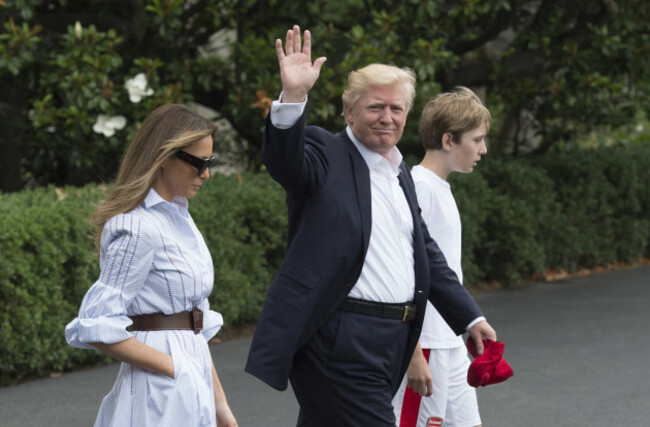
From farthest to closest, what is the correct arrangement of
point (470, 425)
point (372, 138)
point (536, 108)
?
point (536, 108)
point (470, 425)
point (372, 138)

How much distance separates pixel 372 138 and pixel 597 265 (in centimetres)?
1006

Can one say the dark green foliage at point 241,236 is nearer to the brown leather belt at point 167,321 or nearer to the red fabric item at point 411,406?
the red fabric item at point 411,406

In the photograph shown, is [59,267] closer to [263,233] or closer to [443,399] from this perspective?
[263,233]

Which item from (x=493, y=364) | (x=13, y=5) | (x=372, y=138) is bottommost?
(x=493, y=364)

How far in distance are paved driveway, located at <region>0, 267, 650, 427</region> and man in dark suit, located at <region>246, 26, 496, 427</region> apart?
2696 mm

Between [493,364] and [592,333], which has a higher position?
[493,364]

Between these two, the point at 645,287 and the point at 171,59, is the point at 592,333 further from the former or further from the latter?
the point at 171,59

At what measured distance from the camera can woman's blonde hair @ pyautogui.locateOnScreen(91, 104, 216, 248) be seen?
3.06m

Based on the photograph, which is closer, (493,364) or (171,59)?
(493,364)

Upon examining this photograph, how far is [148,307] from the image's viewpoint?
3.03m

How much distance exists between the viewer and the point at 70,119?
9.18 meters

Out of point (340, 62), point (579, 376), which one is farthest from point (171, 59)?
point (579, 376)

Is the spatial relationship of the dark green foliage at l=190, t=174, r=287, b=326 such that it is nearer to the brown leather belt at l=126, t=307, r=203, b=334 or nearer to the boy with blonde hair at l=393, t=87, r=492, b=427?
the boy with blonde hair at l=393, t=87, r=492, b=427

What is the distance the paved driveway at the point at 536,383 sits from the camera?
636 cm
